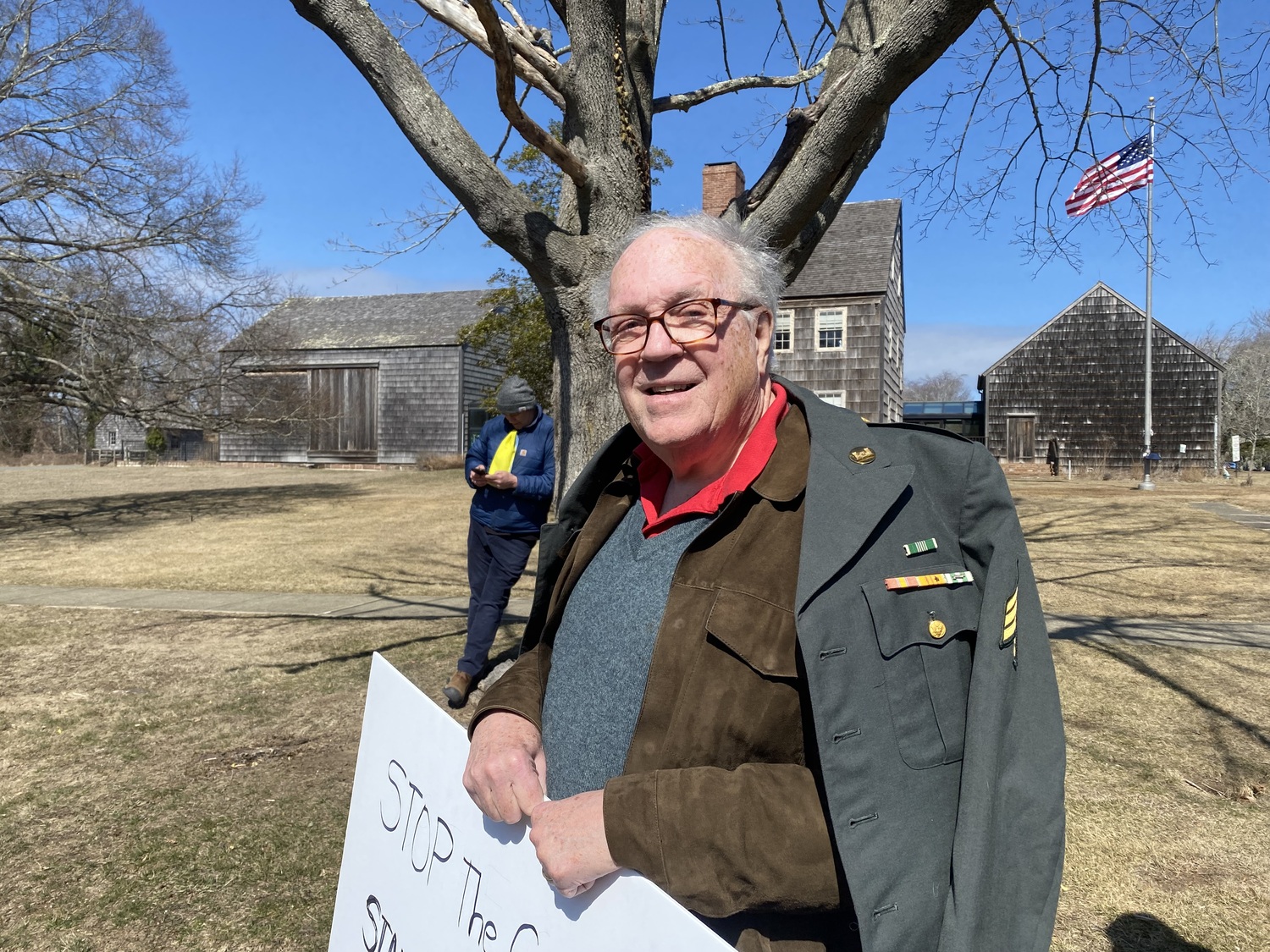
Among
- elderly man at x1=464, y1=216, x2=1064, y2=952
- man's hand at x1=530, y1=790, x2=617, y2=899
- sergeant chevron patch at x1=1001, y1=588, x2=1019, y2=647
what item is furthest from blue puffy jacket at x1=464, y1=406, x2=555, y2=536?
sergeant chevron patch at x1=1001, y1=588, x2=1019, y2=647

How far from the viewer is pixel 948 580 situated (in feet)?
4.46

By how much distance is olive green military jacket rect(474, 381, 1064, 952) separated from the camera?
1.25m

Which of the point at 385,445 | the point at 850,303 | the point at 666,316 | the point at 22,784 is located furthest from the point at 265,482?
the point at 666,316

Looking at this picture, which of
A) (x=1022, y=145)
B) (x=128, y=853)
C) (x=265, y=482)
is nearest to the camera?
(x=128, y=853)

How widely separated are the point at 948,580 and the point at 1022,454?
34.2m

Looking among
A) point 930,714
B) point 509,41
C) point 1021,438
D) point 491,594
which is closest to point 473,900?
point 930,714

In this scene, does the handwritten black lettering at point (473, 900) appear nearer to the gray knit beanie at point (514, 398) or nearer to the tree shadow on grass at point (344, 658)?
the gray knit beanie at point (514, 398)

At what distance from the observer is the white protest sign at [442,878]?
1.31 m

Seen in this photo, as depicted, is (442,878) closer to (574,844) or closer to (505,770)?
(505,770)

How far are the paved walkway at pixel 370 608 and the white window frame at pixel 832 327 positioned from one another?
2031cm

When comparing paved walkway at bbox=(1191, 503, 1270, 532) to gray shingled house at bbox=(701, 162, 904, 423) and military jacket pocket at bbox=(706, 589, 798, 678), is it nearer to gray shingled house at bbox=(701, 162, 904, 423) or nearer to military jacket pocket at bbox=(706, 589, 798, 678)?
gray shingled house at bbox=(701, 162, 904, 423)

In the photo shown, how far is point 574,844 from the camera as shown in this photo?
4.53ft

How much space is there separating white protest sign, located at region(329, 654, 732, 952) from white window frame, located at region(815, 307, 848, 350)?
2639 centimetres

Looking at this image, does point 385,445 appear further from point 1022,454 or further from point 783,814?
point 783,814
